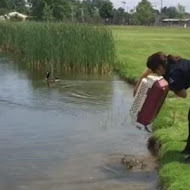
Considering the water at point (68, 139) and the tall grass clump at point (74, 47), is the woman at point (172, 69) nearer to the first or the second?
the water at point (68, 139)

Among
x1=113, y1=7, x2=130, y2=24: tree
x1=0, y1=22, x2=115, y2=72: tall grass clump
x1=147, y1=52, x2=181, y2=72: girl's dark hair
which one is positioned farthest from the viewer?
x1=113, y1=7, x2=130, y2=24: tree

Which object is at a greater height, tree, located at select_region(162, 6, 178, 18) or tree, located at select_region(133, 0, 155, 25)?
tree, located at select_region(133, 0, 155, 25)

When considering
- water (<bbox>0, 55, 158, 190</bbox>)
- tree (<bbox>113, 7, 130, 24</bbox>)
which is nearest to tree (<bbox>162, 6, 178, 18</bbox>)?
tree (<bbox>113, 7, 130, 24</bbox>)

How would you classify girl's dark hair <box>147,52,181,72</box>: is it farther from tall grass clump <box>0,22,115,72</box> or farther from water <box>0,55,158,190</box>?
tall grass clump <box>0,22,115,72</box>

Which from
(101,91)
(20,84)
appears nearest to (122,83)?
(101,91)

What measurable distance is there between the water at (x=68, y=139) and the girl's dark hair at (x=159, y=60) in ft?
5.66

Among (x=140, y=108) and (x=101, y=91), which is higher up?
(x=140, y=108)

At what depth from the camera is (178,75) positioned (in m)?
7.05

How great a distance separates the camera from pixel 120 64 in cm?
2289

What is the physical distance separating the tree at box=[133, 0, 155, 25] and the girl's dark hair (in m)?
101

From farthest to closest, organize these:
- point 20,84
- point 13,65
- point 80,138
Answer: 1. point 13,65
2. point 20,84
3. point 80,138

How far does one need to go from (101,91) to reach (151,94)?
31.4 ft

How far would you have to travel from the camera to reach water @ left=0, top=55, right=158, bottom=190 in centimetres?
777

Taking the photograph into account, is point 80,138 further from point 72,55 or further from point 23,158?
point 72,55
